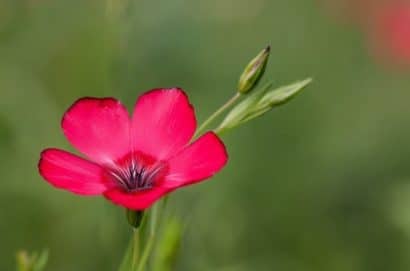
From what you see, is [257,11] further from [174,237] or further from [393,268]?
[174,237]

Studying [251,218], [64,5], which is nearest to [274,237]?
[251,218]

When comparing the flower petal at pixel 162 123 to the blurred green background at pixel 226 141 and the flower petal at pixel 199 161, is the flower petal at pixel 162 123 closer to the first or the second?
the flower petal at pixel 199 161

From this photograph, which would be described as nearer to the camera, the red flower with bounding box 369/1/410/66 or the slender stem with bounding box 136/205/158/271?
the slender stem with bounding box 136/205/158/271

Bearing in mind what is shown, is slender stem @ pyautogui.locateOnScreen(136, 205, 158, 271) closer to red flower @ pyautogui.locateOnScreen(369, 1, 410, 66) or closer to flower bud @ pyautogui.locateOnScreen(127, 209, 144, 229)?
flower bud @ pyautogui.locateOnScreen(127, 209, 144, 229)

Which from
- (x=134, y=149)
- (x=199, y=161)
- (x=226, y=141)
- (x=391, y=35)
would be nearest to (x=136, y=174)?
(x=134, y=149)

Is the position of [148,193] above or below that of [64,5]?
below

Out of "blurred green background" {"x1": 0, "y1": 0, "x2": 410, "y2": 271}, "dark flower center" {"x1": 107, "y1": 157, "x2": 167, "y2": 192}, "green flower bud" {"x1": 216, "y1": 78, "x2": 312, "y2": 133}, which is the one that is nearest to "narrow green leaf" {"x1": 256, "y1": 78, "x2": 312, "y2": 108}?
"green flower bud" {"x1": 216, "y1": 78, "x2": 312, "y2": 133}
